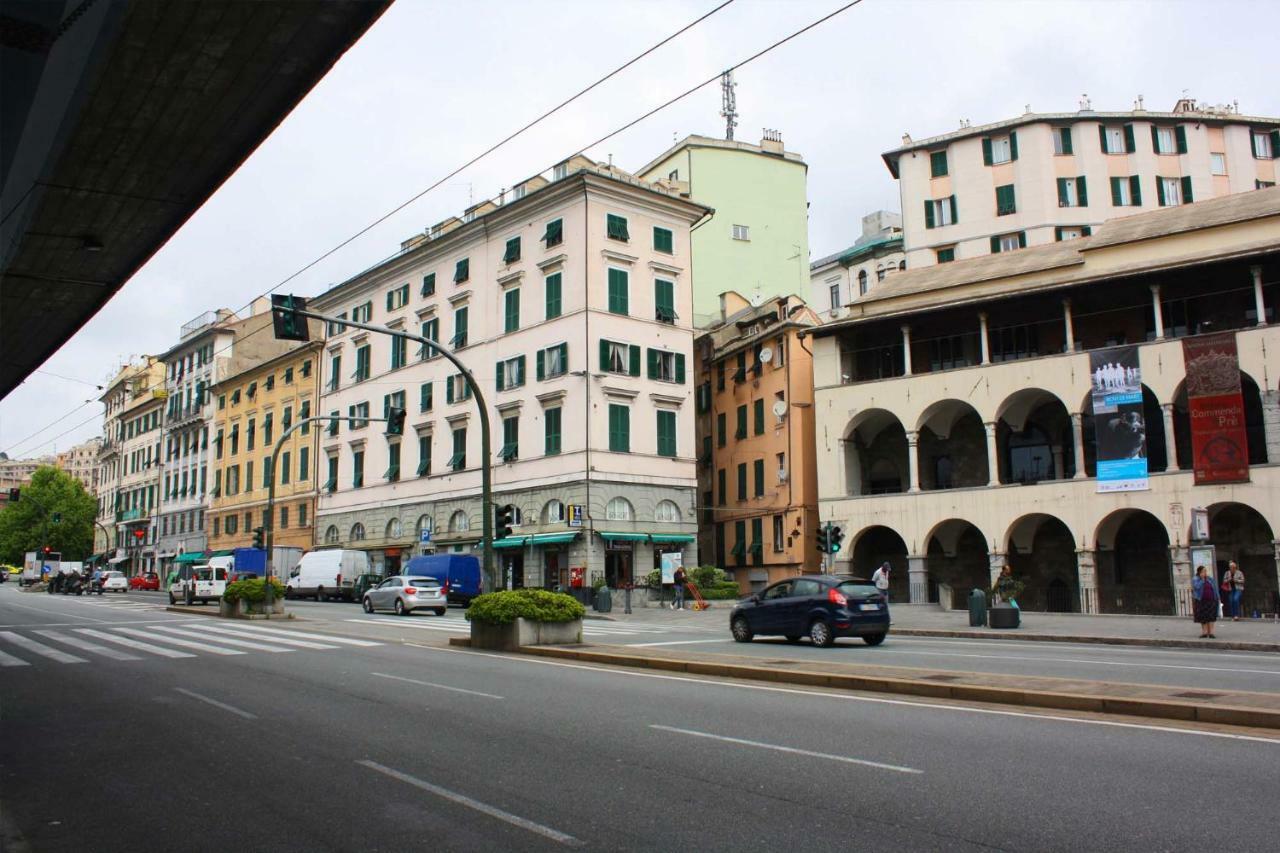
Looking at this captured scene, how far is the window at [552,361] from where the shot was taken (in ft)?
148

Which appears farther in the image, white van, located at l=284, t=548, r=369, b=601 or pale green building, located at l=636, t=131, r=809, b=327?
pale green building, located at l=636, t=131, r=809, b=327

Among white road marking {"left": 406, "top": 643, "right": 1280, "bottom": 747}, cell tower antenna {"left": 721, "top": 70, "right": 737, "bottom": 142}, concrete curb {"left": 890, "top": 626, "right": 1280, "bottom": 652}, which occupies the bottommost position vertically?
concrete curb {"left": 890, "top": 626, "right": 1280, "bottom": 652}

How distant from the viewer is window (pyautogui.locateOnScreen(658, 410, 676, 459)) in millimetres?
46062

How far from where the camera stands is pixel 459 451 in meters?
50.2

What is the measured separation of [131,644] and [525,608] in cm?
933

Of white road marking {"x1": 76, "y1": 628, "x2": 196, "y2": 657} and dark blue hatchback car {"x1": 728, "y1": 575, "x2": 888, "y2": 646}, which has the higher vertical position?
dark blue hatchback car {"x1": 728, "y1": 575, "x2": 888, "y2": 646}

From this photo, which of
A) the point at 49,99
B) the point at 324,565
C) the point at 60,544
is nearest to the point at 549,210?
the point at 324,565

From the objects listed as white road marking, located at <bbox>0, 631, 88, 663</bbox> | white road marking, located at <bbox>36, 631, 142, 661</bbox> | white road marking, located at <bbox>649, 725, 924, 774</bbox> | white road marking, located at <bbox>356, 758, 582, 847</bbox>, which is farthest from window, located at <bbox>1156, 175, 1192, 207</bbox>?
→ white road marking, located at <bbox>356, 758, 582, 847</bbox>

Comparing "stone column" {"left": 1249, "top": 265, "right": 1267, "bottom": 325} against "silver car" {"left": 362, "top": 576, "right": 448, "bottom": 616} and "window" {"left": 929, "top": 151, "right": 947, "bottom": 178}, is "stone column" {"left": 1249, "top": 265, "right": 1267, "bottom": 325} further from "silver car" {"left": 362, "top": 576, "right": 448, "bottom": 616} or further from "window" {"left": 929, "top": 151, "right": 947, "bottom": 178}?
"silver car" {"left": 362, "top": 576, "right": 448, "bottom": 616}

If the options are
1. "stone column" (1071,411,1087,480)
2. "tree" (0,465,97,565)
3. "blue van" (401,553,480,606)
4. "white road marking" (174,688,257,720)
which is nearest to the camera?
"white road marking" (174,688,257,720)

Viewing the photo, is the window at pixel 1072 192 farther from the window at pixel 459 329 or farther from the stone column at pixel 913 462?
the window at pixel 459 329

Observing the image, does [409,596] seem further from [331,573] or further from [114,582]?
[114,582]

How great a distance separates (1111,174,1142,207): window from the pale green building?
1716cm

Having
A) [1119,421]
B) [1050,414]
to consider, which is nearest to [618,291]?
[1050,414]
